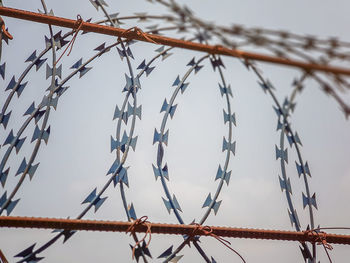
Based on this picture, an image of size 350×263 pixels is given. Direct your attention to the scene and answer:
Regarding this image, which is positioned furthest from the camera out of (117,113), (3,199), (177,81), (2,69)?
(177,81)

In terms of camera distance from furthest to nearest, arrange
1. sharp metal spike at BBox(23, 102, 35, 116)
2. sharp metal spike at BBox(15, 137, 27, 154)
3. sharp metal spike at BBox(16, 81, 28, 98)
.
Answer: sharp metal spike at BBox(16, 81, 28, 98) → sharp metal spike at BBox(23, 102, 35, 116) → sharp metal spike at BBox(15, 137, 27, 154)

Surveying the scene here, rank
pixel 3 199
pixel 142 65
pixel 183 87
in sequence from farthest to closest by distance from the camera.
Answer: pixel 142 65 → pixel 183 87 → pixel 3 199

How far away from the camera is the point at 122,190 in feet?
13.4

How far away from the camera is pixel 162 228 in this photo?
4199mm

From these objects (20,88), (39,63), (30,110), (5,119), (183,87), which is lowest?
(5,119)

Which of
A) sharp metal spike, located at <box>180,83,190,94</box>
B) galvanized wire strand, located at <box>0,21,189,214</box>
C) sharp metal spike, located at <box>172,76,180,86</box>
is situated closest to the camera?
galvanized wire strand, located at <box>0,21,189,214</box>

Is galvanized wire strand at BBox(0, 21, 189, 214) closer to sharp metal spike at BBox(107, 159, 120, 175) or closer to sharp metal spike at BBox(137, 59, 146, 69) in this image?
sharp metal spike at BBox(137, 59, 146, 69)

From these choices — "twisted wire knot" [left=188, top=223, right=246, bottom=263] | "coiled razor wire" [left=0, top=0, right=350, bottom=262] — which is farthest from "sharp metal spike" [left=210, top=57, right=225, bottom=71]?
→ "twisted wire knot" [left=188, top=223, right=246, bottom=263]

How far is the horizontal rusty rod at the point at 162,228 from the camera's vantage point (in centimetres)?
376

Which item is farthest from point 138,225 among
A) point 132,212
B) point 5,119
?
point 5,119

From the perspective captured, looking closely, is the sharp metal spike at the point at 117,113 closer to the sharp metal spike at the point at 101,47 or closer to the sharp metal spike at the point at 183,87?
the sharp metal spike at the point at 183,87

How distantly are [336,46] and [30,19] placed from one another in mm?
3462

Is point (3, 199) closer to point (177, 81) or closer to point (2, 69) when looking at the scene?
point (2, 69)

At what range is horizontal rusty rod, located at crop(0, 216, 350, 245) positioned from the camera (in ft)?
12.3
